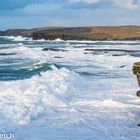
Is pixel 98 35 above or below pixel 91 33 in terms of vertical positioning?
below

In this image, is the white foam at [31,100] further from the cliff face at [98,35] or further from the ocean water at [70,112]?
the cliff face at [98,35]

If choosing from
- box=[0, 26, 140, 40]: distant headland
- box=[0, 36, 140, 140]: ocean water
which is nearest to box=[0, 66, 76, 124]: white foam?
box=[0, 36, 140, 140]: ocean water

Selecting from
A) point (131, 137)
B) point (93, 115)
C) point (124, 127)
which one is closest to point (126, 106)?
point (93, 115)

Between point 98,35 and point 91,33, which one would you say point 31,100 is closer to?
point 98,35

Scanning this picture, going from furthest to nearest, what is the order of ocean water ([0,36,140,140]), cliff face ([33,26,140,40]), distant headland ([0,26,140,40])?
distant headland ([0,26,140,40]) < cliff face ([33,26,140,40]) < ocean water ([0,36,140,140])

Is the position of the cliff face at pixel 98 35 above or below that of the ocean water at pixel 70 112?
below

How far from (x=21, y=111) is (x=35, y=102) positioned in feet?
6.69

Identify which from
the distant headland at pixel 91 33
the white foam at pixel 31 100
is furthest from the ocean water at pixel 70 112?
the distant headland at pixel 91 33

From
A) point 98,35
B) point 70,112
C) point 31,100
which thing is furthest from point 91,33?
point 70,112

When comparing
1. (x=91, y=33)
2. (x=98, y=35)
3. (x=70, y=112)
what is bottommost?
(x=98, y=35)

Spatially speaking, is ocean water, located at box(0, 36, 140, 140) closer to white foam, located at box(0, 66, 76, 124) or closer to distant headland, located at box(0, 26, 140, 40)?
white foam, located at box(0, 66, 76, 124)

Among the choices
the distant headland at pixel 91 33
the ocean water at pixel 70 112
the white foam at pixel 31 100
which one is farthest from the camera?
the distant headland at pixel 91 33

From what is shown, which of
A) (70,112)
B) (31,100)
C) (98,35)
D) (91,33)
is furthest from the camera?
(91,33)

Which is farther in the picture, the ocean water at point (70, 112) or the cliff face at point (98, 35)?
the cliff face at point (98, 35)
